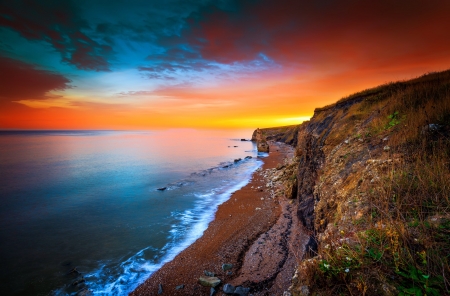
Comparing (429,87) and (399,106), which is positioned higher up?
(429,87)

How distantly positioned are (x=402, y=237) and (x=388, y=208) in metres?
1.32

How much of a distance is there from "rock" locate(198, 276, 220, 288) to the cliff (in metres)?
4.17

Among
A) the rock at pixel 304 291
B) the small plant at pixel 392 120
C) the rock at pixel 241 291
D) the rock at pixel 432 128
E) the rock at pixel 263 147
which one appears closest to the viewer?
the rock at pixel 304 291

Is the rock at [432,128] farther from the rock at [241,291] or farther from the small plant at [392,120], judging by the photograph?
the rock at [241,291]

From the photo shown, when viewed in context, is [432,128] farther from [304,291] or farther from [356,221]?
[304,291]

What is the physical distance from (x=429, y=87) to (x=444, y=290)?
10.3 m

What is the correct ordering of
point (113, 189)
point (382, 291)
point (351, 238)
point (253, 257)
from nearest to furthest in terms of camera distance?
1. point (382, 291)
2. point (351, 238)
3. point (253, 257)
4. point (113, 189)

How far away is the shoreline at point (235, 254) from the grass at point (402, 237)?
4977 mm

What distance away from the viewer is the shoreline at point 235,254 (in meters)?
8.10

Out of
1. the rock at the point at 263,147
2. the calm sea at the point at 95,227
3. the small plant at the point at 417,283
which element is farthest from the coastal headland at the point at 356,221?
the rock at the point at 263,147

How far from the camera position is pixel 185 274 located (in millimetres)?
9039

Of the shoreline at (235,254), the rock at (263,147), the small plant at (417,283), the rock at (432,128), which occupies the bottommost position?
the shoreline at (235,254)

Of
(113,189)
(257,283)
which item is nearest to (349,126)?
(257,283)

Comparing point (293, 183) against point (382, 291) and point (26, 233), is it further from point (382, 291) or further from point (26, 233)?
point (26, 233)
